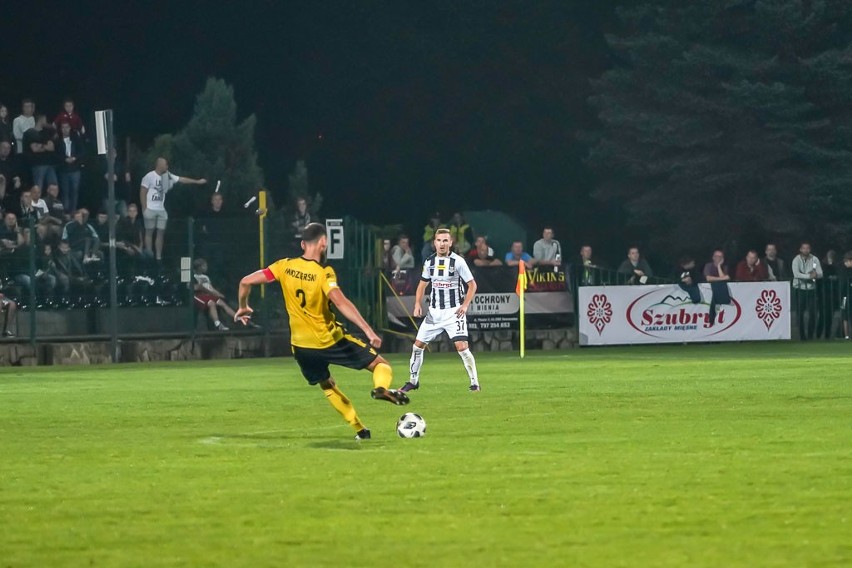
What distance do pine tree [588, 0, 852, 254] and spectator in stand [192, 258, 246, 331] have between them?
19.7 metres

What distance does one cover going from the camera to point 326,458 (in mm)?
13000

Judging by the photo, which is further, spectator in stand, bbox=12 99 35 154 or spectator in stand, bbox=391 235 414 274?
spectator in stand, bbox=391 235 414 274

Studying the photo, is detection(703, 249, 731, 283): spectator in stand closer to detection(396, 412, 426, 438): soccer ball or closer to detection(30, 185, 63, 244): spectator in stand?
detection(30, 185, 63, 244): spectator in stand

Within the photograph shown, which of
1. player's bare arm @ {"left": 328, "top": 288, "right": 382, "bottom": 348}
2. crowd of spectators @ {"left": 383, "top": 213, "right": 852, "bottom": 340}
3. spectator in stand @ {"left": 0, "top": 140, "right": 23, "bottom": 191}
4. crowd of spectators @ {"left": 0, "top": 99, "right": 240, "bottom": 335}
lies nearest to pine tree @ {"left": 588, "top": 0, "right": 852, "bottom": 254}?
crowd of spectators @ {"left": 383, "top": 213, "right": 852, "bottom": 340}

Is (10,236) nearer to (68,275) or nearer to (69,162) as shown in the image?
(68,275)

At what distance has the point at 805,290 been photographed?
38.2 metres

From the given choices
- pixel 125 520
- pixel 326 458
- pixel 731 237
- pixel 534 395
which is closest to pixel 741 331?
pixel 731 237

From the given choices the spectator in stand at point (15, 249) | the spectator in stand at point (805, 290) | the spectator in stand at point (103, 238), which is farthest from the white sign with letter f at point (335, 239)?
the spectator in stand at point (805, 290)

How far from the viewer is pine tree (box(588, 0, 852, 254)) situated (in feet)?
158

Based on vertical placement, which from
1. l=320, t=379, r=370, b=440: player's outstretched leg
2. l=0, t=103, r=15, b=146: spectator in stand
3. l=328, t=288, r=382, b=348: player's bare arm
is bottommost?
l=320, t=379, r=370, b=440: player's outstretched leg

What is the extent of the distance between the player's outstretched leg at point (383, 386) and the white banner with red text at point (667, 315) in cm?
2170

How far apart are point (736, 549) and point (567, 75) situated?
47167 mm

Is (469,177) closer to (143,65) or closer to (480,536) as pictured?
(143,65)

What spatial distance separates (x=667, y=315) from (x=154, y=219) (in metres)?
11.2
